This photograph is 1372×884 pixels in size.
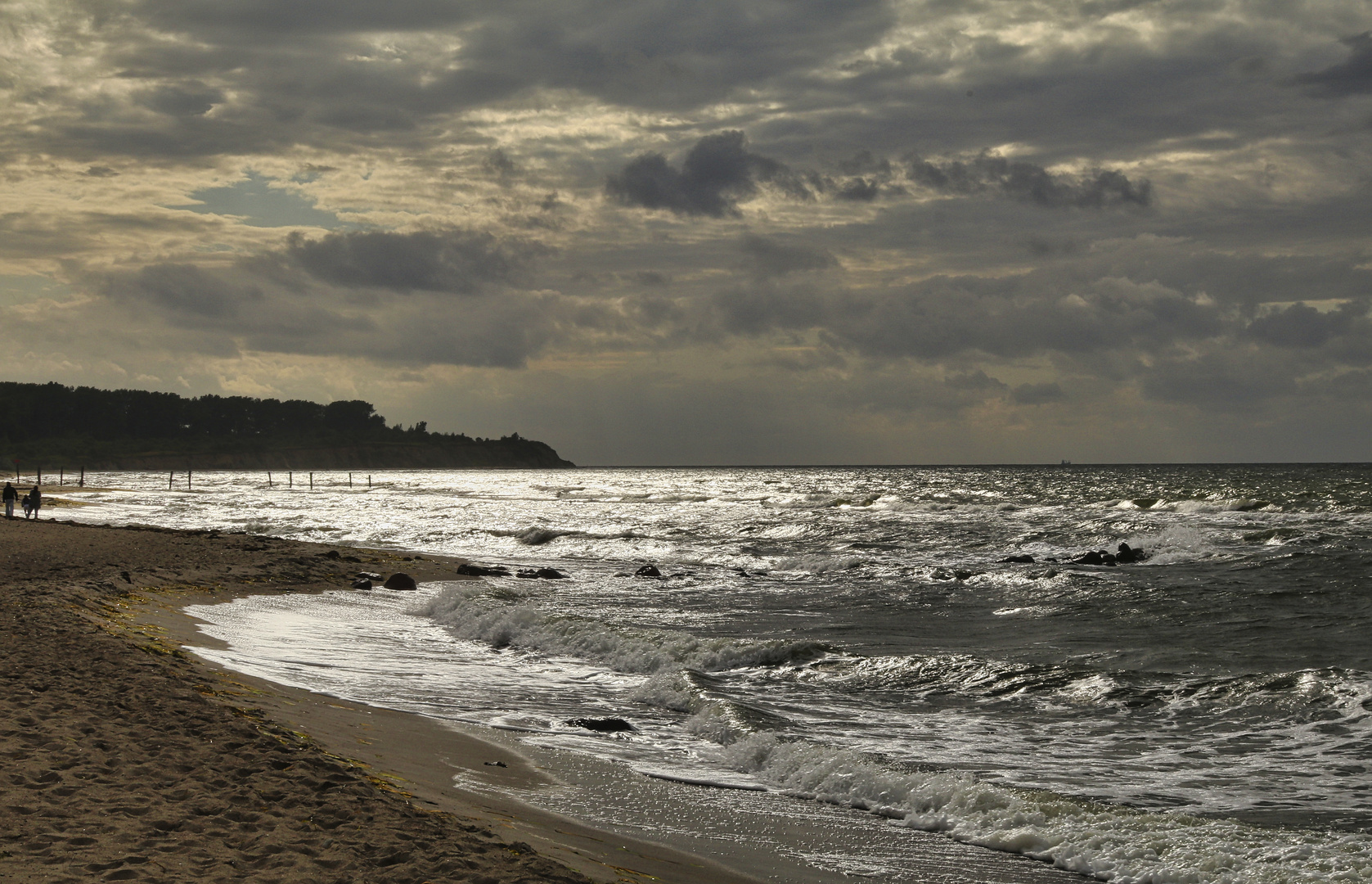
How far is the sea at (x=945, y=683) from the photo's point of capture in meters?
7.44

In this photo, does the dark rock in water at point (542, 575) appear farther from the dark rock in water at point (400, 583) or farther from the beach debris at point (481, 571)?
the dark rock in water at point (400, 583)

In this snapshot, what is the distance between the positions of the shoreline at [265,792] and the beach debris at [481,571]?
15.7 metres

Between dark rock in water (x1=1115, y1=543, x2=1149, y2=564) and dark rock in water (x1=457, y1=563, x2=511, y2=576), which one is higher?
dark rock in water (x1=1115, y1=543, x2=1149, y2=564)

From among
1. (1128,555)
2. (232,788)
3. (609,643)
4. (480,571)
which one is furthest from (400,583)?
(1128,555)

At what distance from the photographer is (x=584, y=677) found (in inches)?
534

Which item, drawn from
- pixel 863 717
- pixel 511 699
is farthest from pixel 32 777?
pixel 863 717

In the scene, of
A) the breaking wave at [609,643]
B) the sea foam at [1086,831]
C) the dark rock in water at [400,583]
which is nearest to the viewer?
the sea foam at [1086,831]

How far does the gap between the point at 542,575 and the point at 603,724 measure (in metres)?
17.8

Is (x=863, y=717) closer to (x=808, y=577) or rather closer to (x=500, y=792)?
(x=500, y=792)

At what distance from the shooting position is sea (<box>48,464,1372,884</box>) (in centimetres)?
744

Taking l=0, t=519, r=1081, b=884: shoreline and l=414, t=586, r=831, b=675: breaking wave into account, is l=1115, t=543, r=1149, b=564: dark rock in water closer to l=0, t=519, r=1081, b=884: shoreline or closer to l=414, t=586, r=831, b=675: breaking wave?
l=414, t=586, r=831, b=675: breaking wave

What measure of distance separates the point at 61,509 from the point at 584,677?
186 ft

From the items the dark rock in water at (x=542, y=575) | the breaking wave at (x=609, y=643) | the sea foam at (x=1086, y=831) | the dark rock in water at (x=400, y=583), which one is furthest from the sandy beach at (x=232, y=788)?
the dark rock in water at (x=542, y=575)

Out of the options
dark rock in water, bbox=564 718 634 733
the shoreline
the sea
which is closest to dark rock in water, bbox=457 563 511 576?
the sea
